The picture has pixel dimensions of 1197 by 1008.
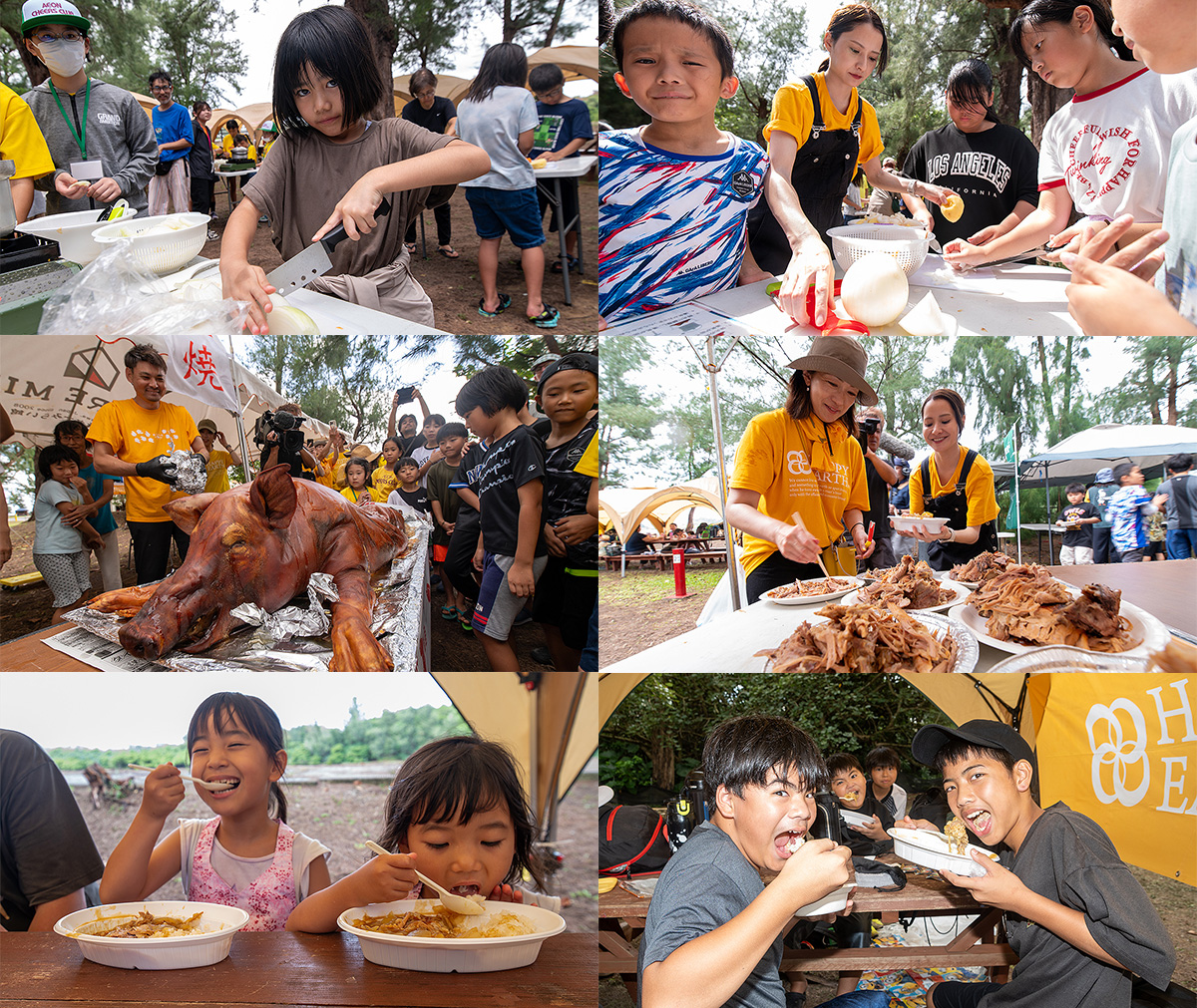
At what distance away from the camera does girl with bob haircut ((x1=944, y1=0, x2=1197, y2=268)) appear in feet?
7.50

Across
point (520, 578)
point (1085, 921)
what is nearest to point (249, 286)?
point (520, 578)

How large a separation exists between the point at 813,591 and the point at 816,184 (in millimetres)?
1140

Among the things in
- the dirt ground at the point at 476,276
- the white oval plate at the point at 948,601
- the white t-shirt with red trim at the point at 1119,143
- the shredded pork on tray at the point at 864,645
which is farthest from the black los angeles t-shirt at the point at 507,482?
the white t-shirt with red trim at the point at 1119,143

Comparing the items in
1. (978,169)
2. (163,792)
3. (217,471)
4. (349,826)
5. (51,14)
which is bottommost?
(349,826)

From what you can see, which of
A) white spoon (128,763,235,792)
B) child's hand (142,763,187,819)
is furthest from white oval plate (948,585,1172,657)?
child's hand (142,763,187,819)

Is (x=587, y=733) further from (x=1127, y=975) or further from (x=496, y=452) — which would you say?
(x=1127, y=975)

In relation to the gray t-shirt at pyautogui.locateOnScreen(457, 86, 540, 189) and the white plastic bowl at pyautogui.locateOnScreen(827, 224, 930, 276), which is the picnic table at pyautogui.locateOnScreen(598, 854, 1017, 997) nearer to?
the white plastic bowl at pyautogui.locateOnScreen(827, 224, 930, 276)

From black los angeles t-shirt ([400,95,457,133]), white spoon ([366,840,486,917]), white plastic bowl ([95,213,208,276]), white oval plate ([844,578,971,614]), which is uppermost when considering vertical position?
black los angeles t-shirt ([400,95,457,133])

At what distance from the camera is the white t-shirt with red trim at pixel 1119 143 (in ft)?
7.48

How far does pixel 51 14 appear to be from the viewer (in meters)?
2.38

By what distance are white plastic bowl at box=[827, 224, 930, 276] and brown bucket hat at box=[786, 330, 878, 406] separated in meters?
0.21

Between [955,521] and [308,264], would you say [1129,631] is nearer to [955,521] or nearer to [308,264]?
[955,521]

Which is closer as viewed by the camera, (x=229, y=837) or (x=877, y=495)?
(x=877, y=495)

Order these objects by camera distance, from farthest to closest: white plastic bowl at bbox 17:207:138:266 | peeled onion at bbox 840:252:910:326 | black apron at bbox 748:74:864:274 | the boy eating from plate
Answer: white plastic bowl at bbox 17:207:138:266, black apron at bbox 748:74:864:274, peeled onion at bbox 840:252:910:326, the boy eating from plate
